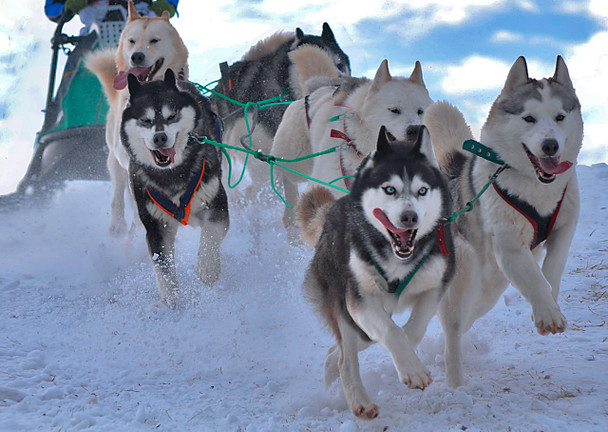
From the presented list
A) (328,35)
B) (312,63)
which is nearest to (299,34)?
(328,35)

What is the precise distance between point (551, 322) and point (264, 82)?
150 inches

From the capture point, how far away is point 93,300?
409 centimetres

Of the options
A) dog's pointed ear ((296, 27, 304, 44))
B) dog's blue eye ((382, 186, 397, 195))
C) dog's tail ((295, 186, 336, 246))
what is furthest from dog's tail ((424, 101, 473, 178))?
dog's pointed ear ((296, 27, 304, 44))

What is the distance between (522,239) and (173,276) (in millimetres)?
2104

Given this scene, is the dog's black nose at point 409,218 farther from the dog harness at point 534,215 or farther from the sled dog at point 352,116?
the sled dog at point 352,116

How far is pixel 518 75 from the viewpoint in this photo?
276cm

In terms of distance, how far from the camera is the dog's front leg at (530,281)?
2379mm

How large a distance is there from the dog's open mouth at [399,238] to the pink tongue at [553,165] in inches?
28.0

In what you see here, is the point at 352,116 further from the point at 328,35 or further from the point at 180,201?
the point at 328,35

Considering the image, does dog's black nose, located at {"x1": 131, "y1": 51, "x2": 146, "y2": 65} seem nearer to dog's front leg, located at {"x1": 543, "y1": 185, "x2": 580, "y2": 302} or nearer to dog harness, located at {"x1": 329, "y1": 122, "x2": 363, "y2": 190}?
dog harness, located at {"x1": 329, "y1": 122, "x2": 363, "y2": 190}

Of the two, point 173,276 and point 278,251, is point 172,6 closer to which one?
point 278,251

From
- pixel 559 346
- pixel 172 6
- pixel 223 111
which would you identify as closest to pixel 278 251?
pixel 223 111

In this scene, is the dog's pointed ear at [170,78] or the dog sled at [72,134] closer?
the dog's pointed ear at [170,78]

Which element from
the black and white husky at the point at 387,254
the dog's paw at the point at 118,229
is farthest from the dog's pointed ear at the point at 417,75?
the dog's paw at the point at 118,229
